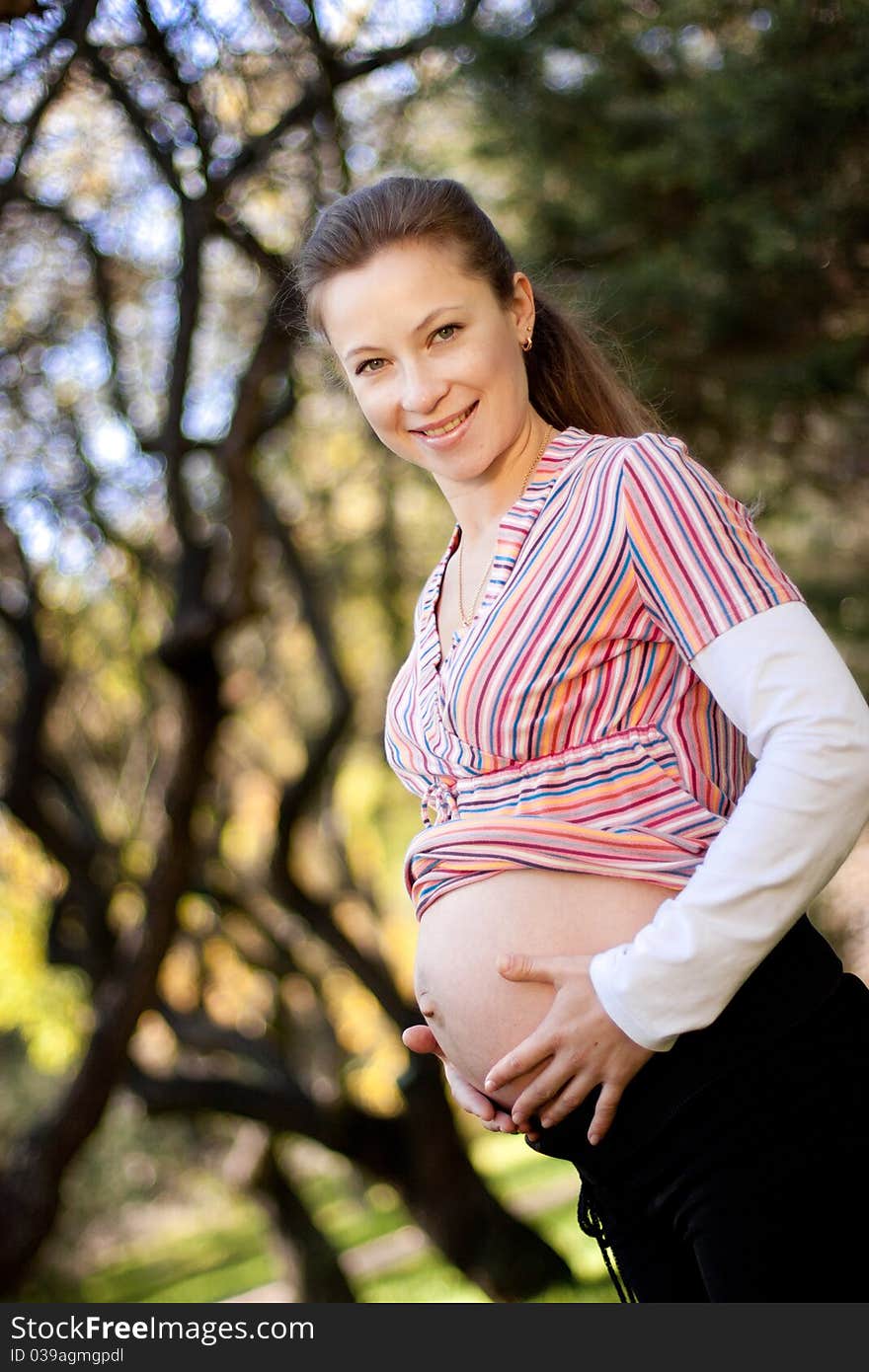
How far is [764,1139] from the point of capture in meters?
1.30

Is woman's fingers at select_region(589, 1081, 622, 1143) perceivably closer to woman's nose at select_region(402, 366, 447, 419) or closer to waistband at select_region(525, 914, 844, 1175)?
waistband at select_region(525, 914, 844, 1175)

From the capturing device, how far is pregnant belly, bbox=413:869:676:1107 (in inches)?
55.2

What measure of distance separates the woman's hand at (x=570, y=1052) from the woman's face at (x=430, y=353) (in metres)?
0.61

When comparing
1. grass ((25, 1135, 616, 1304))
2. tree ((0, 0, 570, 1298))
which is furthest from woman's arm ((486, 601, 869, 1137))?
grass ((25, 1135, 616, 1304))

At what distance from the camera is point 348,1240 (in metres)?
12.8

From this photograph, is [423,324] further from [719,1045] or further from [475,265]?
[719,1045]

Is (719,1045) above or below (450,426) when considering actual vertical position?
below

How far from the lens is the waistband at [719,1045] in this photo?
1329mm

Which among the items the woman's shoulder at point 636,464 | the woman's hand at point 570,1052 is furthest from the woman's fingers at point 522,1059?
the woman's shoulder at point 636,464

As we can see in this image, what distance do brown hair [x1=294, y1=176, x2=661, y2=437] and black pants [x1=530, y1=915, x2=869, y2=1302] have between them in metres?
0.76

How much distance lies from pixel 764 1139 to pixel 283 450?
7.04 m

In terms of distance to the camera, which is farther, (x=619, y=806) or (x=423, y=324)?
(x=423, y=324)

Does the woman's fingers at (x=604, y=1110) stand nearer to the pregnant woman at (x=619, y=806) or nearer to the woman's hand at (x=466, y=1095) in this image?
the pregnant woman at (x=619, y=806)

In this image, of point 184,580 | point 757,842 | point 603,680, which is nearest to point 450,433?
point 603,680
